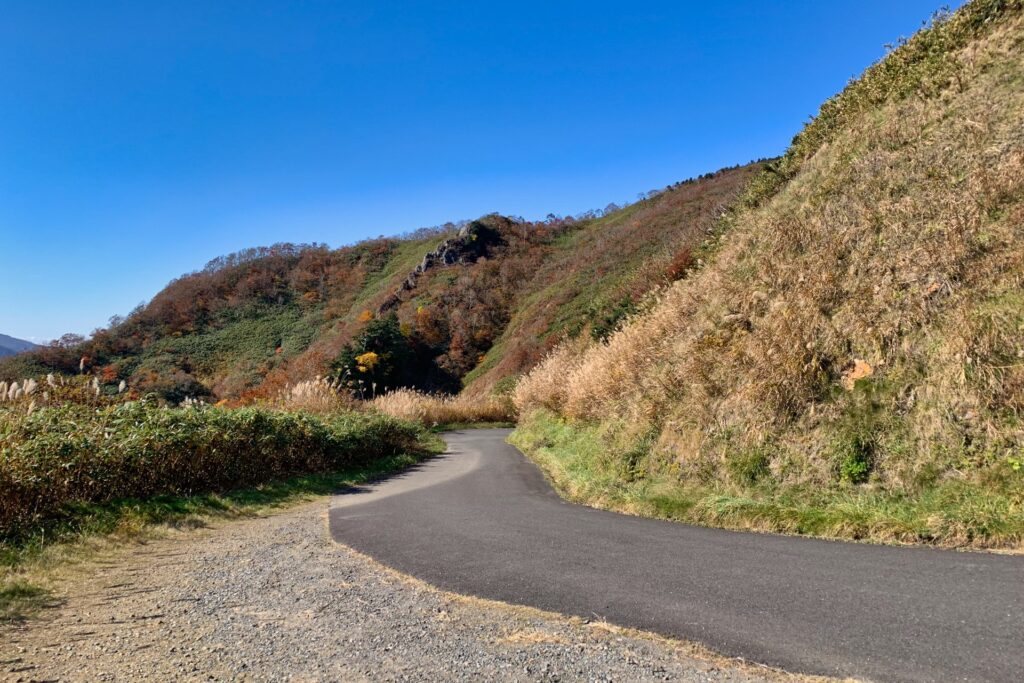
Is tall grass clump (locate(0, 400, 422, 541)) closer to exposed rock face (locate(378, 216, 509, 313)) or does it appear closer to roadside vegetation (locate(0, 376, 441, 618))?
roadside vegetation (locate(0, 376, 441, 618))

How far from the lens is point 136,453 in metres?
9.43

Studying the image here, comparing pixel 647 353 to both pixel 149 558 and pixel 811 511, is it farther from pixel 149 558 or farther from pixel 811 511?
pixel 149 558

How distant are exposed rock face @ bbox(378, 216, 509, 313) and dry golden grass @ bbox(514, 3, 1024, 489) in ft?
180

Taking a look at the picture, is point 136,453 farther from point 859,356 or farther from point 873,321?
point 873,321

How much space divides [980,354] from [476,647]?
21.8 feet

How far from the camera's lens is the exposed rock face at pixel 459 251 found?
6813cm

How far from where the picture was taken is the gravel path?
12.5ft

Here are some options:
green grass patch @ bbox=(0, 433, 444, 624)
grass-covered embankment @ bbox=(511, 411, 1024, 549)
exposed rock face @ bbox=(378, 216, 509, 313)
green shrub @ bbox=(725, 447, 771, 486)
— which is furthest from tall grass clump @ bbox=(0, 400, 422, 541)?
exposed rock face @ bbox=(378, 216, 509, 313)

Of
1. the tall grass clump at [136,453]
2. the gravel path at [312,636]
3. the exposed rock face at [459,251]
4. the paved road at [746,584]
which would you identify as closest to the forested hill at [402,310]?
the exposed rock face at [459,251]

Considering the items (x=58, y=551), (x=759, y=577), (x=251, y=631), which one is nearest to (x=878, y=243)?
(x=759, y=577)

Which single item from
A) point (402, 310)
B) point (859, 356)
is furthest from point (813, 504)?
point (402, 310)

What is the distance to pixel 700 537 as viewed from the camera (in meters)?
6.71

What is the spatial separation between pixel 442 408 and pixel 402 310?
103ft

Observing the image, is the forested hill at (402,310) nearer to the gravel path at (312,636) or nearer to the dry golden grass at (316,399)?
the dry golden grass at (316,399)
